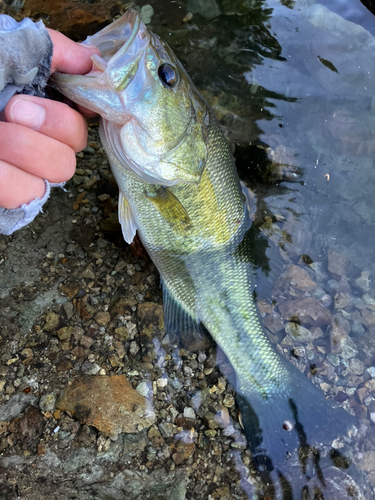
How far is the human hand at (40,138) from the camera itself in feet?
4.67

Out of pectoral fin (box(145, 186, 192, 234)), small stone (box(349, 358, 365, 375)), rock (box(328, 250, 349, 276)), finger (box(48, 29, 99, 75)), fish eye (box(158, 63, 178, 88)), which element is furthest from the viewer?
rock (box(328, 250, 349, 276))

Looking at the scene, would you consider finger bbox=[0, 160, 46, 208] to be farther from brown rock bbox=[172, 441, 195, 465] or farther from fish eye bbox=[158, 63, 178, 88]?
brown rock bbox=[172, 441, 195, 465]

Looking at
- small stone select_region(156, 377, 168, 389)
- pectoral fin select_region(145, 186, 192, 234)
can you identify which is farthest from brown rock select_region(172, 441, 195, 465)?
pectoral fin select_region(145, 186, 192, 234)

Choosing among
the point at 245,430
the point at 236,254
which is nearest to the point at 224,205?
the point at 236,254

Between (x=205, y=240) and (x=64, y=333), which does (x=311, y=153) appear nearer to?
(x=205, y=240)

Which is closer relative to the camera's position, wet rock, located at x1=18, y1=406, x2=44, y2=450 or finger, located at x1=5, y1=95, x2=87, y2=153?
finger, located at x1=5, y1=95, x2=87, y2=153

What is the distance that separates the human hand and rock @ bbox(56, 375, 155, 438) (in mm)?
1112

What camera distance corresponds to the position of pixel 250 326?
228 centimetres

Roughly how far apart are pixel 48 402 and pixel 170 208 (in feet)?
4.18

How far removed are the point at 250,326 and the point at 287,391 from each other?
0.44m

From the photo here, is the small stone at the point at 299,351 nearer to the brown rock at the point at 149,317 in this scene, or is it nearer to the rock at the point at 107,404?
the brown rock at the point at 149,317

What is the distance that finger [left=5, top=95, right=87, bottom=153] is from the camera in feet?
Answer: 4.65

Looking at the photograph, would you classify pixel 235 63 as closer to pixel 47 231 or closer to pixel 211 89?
pixel 211 89

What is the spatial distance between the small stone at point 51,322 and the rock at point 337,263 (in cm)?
191
